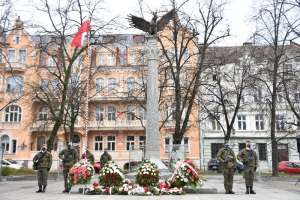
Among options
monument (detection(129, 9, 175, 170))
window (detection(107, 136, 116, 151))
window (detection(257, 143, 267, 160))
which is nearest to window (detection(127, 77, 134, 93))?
window (detection(107, 136, 116, 151))

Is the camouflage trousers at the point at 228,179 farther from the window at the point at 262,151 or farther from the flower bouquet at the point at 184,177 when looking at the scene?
the window at the point at 262,151

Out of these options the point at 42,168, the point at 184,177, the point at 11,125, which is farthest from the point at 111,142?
the point at 184,177

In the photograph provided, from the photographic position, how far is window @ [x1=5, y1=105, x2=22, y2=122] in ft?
153

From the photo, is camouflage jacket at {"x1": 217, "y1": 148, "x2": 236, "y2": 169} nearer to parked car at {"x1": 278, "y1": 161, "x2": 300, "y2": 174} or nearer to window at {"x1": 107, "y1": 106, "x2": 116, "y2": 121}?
parked car at {"x1": 278, "y1": 161, "x2": 300, "y2": 174}

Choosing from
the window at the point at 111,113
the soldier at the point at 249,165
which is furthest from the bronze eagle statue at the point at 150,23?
the window at the point at 111,113

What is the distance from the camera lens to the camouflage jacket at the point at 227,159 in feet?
46.4

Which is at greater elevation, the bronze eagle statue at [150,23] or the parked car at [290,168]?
the bronze eagle statue at [150,23]

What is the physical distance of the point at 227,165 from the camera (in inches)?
556

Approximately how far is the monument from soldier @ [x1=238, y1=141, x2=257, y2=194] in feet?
11.9

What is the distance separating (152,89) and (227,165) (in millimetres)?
5060

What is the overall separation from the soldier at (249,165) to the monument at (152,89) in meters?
3.64

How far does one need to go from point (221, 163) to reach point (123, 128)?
31103 mm

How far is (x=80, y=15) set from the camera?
27219 millimetres

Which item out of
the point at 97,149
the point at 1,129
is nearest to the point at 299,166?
the point at 97,149
